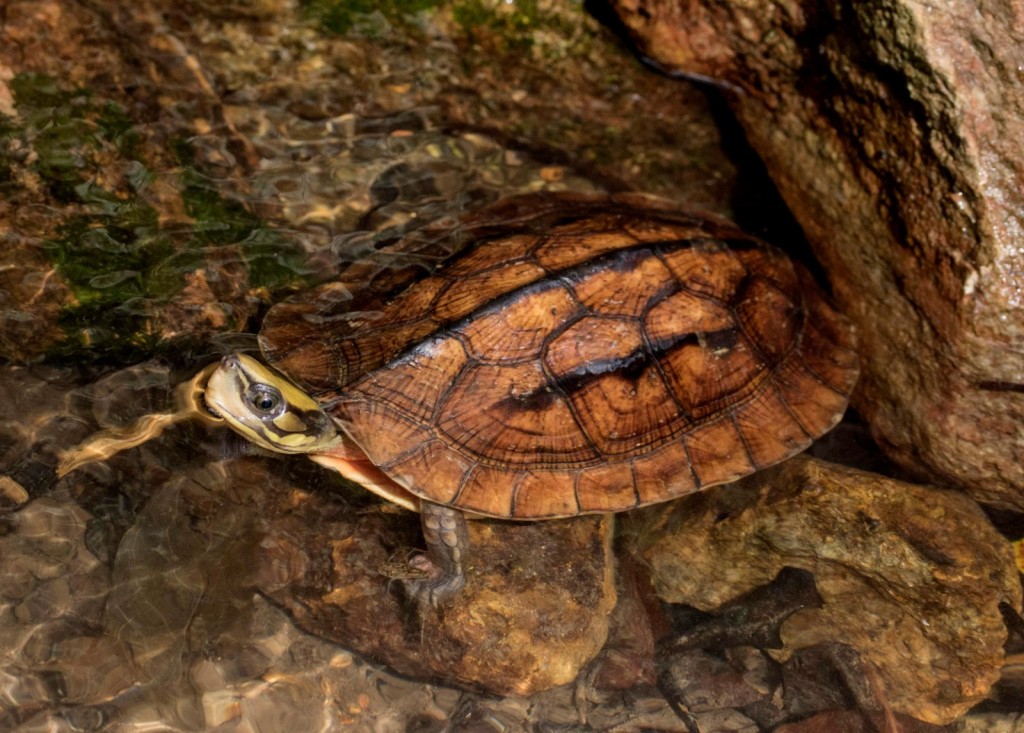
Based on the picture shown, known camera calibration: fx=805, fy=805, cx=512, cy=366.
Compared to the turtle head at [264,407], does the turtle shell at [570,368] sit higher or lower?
higher

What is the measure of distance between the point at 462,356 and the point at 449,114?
1.61 m

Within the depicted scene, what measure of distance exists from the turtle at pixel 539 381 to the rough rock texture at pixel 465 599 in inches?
5.0

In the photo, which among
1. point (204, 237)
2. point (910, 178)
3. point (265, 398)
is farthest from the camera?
point (204, 237)

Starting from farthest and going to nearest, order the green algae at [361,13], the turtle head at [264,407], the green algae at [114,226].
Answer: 1. the green algae at [361,13]
2. the green algae at [114,226]
3. the turtle head at [264,407]

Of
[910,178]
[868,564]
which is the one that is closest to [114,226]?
[910,178]

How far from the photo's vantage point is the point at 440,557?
2.94m

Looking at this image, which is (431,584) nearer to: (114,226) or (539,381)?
(539,381)

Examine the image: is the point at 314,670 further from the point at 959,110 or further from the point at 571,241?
the point at 959,110

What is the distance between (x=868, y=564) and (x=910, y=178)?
1.45 m

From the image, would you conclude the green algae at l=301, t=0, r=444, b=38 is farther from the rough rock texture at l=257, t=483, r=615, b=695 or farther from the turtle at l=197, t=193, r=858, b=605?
the rough rock texture at l=257, t=483, r=615, b=695

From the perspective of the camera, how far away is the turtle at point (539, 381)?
2.81m

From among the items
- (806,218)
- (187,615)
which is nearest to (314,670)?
(187,615)

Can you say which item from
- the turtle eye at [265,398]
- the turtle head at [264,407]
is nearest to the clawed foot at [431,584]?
the turtle head at [264,407]

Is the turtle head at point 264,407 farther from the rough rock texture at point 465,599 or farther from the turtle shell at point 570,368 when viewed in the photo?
the rough rock texture at point 465,599
